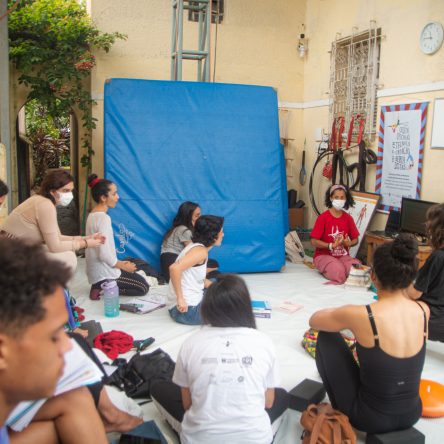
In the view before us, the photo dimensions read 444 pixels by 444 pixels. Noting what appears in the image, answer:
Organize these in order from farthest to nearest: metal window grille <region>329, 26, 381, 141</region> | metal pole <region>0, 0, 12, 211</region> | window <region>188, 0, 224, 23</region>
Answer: window <region>188, 0, 224, 23</region> → metal window grille <region>329, 26, 381, 141</region> → metal pole <region>0, 0, 12, 211</region>

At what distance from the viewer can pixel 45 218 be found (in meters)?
3.35

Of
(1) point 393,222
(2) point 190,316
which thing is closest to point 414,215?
(1) point 393,222

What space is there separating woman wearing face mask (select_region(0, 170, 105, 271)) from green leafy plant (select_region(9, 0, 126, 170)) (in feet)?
9.06

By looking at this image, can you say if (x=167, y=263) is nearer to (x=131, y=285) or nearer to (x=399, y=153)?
(x=131, y=285)

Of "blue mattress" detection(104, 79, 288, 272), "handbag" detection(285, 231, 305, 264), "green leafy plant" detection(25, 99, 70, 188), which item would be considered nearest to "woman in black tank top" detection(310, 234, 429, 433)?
"blue mattress" detection(104, 79, 288, 272)

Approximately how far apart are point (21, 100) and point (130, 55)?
153 cm

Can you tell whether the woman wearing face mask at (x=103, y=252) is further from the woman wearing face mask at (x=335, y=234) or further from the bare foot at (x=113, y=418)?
the woman wearing face mask at (x=335, y=234)

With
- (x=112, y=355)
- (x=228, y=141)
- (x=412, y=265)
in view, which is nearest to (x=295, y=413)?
(x=412, y=265)

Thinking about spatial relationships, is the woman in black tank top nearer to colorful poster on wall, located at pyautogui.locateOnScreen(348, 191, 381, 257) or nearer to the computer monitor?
the computer monitor

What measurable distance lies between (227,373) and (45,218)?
206cm

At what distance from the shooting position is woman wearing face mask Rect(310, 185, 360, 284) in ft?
16.9

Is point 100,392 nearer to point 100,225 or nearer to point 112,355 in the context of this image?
point 112,355

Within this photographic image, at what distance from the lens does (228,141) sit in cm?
534

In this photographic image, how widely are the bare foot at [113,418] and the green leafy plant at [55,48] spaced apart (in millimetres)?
4670
